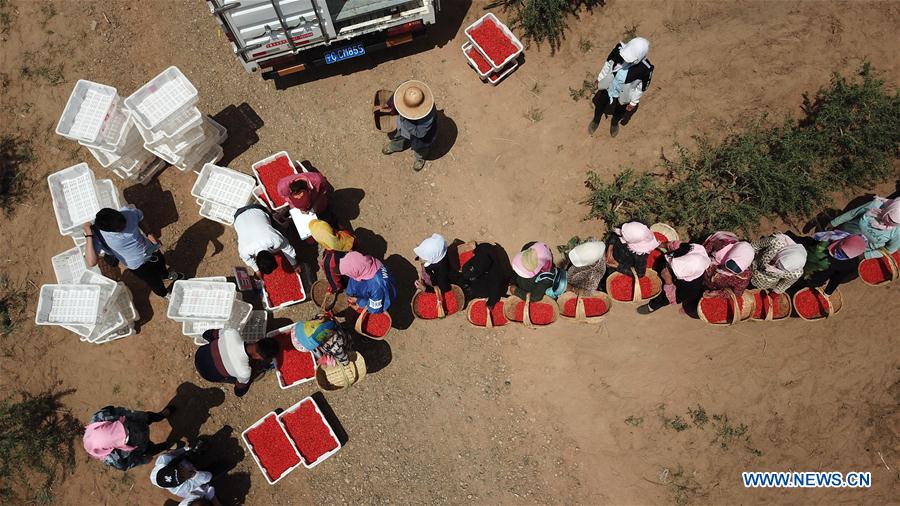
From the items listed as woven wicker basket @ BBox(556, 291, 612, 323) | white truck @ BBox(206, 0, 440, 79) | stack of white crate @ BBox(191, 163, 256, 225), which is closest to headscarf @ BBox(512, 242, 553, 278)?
woven wicker basket @ BBox(556, 291, 612, 323)

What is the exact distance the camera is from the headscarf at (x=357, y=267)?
6359 millimetres

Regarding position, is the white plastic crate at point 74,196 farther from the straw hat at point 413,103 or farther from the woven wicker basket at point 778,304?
the woven wicker basket at point 778,304

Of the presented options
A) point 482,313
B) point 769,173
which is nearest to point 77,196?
point 482,313

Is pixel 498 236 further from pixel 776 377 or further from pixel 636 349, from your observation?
pixel 776 377

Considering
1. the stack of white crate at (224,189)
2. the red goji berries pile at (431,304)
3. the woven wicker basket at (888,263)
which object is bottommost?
the woven wicker basket at (888,263)

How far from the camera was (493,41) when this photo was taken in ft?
27.6

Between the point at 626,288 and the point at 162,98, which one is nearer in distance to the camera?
the point at 626,288

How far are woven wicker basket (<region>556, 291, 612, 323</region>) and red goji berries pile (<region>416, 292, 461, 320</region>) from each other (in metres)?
1.50

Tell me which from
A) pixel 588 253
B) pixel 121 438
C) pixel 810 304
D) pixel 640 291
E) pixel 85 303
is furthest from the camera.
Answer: pixel 85 303

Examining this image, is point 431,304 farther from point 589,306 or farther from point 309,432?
point 309,432

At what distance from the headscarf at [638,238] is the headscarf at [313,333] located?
410 cm

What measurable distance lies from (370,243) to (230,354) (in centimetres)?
279

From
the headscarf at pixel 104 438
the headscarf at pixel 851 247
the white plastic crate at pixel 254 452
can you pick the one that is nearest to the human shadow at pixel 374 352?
the white plastic crate at pixel 254 452

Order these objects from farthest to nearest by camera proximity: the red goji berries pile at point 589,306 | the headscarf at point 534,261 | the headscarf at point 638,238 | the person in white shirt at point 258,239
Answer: the red goji berries pile at point 589,306
the person in white shirt at point 258,239
the headscarf at point 638,238
the headscarf at point 534,261
